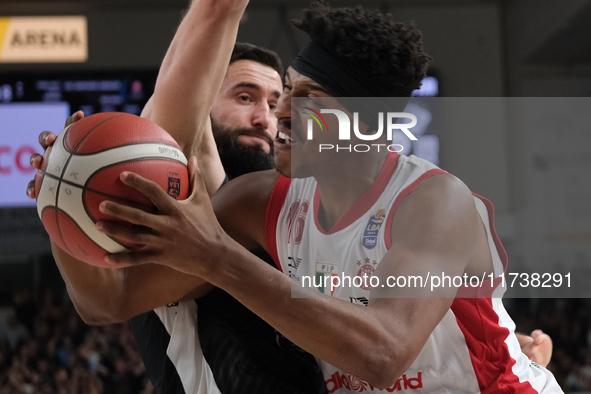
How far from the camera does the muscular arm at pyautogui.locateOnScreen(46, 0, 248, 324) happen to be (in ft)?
6.18

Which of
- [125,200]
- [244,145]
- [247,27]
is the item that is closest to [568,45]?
[247,27]

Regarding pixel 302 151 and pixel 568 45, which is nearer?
pixel 302 151

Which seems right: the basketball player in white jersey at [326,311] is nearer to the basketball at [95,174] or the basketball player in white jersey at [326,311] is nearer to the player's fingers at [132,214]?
the player's fingers at [132,214]

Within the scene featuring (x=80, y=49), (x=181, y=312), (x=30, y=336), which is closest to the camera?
(x=181, y=312)

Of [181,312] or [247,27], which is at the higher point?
[247,27]

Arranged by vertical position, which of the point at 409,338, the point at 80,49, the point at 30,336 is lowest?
the point at 30,336

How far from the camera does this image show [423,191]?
5.41ft

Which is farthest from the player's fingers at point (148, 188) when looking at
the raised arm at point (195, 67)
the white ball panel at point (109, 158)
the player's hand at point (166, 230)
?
the raised arm at point (195, 67)

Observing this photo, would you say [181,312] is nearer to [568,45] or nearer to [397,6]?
[397,6]

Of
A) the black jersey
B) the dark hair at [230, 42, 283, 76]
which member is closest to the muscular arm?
the black jersey

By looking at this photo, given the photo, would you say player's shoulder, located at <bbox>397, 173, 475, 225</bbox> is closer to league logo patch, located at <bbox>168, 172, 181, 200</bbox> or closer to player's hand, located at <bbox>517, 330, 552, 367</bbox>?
league logo patch, located at <bbox>168, 172, 181, 200</bbox>

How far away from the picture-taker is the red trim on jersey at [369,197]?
5.98 ft

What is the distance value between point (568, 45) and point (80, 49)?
6454 millimetres

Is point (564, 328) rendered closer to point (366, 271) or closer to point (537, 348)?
point (537, 348)
